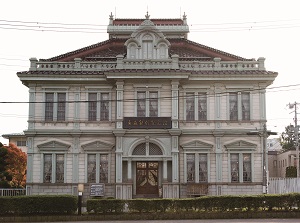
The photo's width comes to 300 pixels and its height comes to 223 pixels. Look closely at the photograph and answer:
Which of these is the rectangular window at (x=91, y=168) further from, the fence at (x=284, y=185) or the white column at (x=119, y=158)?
the fence at (x=284, y=185)

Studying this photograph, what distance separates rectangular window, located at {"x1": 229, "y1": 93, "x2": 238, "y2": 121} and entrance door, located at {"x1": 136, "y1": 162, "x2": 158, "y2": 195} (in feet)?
20.4

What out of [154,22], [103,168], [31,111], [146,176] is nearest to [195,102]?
[146,176]

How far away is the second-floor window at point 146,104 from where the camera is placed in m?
32.5

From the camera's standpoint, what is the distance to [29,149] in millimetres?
32156

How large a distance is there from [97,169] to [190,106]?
25.1ft

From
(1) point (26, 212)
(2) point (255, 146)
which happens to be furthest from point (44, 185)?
(2) point (255, 146)

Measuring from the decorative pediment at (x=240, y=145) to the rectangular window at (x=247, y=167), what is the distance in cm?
51

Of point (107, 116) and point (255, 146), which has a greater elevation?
point (107, 116)

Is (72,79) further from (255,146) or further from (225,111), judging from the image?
(255,146)

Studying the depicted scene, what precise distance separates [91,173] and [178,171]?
5.87 meters

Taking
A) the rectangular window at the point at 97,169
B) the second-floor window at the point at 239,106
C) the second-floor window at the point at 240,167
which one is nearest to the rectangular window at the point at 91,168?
the rectangular window at the point at 97,169

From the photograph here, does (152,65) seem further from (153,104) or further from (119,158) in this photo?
(119,158)

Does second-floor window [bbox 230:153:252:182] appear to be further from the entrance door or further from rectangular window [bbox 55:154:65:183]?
rectangular window [bbox 55:154:65:183]

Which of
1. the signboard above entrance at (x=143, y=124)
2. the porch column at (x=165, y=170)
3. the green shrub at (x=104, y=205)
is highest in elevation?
the signboard above entrance at (x=143, y=124)
